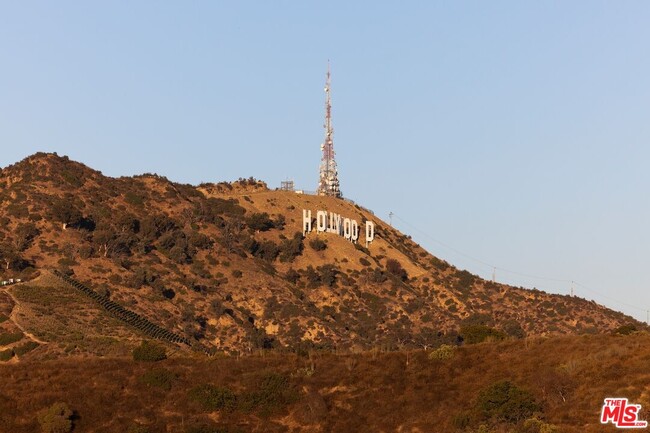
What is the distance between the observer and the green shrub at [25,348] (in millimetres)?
80938

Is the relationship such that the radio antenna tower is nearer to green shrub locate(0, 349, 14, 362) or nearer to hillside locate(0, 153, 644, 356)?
hillside locate(0, 153, 644, 356)

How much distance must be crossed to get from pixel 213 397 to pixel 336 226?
329 feet

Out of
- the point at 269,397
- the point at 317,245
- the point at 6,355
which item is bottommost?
the point at 269,397

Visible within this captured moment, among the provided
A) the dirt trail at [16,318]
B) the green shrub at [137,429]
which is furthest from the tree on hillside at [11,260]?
the green shrub at [137,429]

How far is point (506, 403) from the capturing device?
5291 cm

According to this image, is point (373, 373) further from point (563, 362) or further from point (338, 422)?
point (563, 362)

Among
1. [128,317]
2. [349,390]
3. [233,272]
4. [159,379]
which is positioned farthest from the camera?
[233,272]

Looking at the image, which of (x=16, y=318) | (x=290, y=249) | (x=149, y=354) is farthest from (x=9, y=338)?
(x=290, y=249)

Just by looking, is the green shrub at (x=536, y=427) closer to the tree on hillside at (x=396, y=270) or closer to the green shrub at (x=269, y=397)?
the green shrub at (x=269, y=397)

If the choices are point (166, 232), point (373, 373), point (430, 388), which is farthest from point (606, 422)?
point (166, 232)

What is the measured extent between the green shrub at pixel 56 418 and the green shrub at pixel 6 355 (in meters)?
24.5

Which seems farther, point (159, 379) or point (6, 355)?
point (6, 355)

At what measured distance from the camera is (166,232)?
141375 millimetres

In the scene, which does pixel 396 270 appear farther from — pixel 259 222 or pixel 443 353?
pixel 443 353
